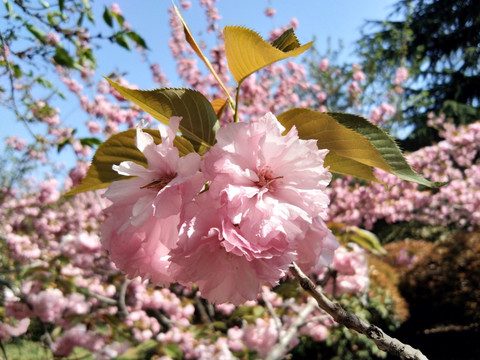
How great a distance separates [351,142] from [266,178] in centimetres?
13

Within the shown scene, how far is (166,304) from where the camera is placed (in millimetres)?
3432

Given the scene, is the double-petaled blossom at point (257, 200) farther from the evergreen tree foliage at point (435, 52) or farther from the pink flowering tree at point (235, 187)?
the evergreen tree foliage at point (435, 52)

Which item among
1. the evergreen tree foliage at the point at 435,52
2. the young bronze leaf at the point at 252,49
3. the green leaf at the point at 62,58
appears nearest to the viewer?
the young bronze leaf at the point at 252,49

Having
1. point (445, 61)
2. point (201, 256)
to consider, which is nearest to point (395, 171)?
point (201, 256)

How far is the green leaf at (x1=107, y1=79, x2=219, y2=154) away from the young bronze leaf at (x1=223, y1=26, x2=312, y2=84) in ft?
0.24

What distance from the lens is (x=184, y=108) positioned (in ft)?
1.69

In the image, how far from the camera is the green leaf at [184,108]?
489 mm

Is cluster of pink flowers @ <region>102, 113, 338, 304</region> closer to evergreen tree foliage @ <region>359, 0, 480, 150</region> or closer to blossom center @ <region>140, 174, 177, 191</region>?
blossom center @ <region>140, 174, 177, 191</region>

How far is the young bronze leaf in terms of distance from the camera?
0.44 metres

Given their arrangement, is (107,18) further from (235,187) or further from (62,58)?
(235,187)

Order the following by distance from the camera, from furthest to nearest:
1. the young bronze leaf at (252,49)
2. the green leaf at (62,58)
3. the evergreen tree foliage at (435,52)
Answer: the evergreen tree foliage at (435,52)
the green leaf at (62,58)
the young bronze leaf at (252,49)

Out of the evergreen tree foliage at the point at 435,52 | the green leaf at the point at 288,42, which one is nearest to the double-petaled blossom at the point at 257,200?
the green leaf at the point at 288,42

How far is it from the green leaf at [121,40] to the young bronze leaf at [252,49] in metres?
1.81

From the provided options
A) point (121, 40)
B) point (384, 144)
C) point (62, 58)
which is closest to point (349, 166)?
point (384, 144)
